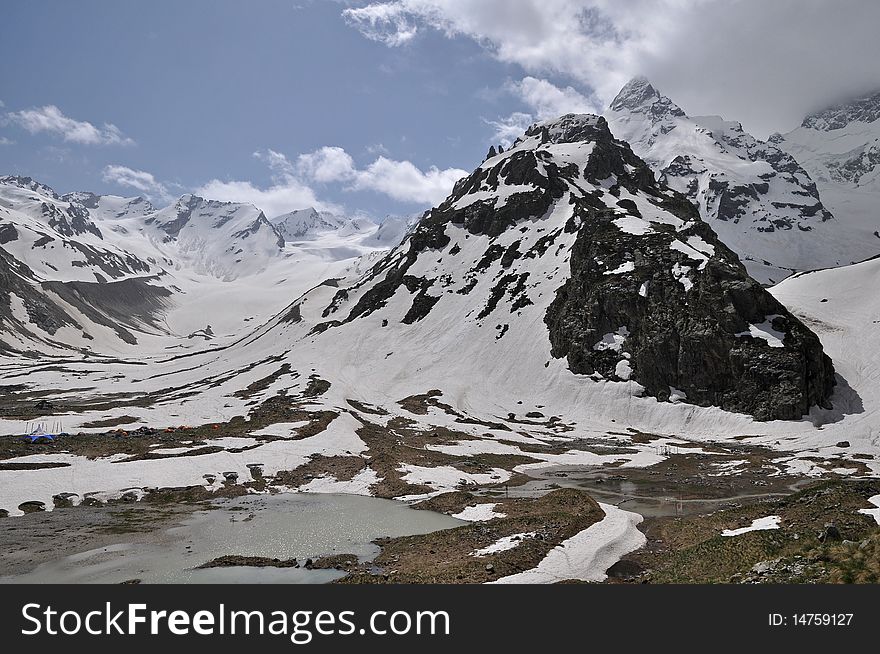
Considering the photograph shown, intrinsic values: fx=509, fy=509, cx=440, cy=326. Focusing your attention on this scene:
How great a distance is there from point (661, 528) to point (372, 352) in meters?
113

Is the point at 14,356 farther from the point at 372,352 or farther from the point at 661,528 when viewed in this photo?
the point at 661,528

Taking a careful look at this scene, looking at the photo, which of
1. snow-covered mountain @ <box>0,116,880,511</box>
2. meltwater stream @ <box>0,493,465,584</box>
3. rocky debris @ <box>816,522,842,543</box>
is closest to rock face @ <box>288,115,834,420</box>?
snow-covered mountain @ <box>0,116,880,511</box>

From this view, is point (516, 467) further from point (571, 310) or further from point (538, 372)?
point (571, 310)

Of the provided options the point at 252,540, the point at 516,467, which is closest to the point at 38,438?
the point at 252,540

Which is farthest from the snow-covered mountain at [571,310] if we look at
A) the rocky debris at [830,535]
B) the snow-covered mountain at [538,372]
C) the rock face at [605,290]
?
the rocky debris at [830,535]

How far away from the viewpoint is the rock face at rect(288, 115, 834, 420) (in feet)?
283

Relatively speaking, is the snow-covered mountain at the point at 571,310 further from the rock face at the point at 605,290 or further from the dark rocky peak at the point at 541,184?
the dark rocky peak at the point at 541,184

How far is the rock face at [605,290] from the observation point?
8619 centimetres

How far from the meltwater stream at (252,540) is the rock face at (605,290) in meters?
68.4

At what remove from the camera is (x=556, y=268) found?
136 meters

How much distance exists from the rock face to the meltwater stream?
68.4 m

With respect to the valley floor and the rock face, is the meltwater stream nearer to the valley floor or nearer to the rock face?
the valley floor

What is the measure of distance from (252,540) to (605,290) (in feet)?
300

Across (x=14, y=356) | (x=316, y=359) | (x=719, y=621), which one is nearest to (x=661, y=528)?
(x=719, y=621)
